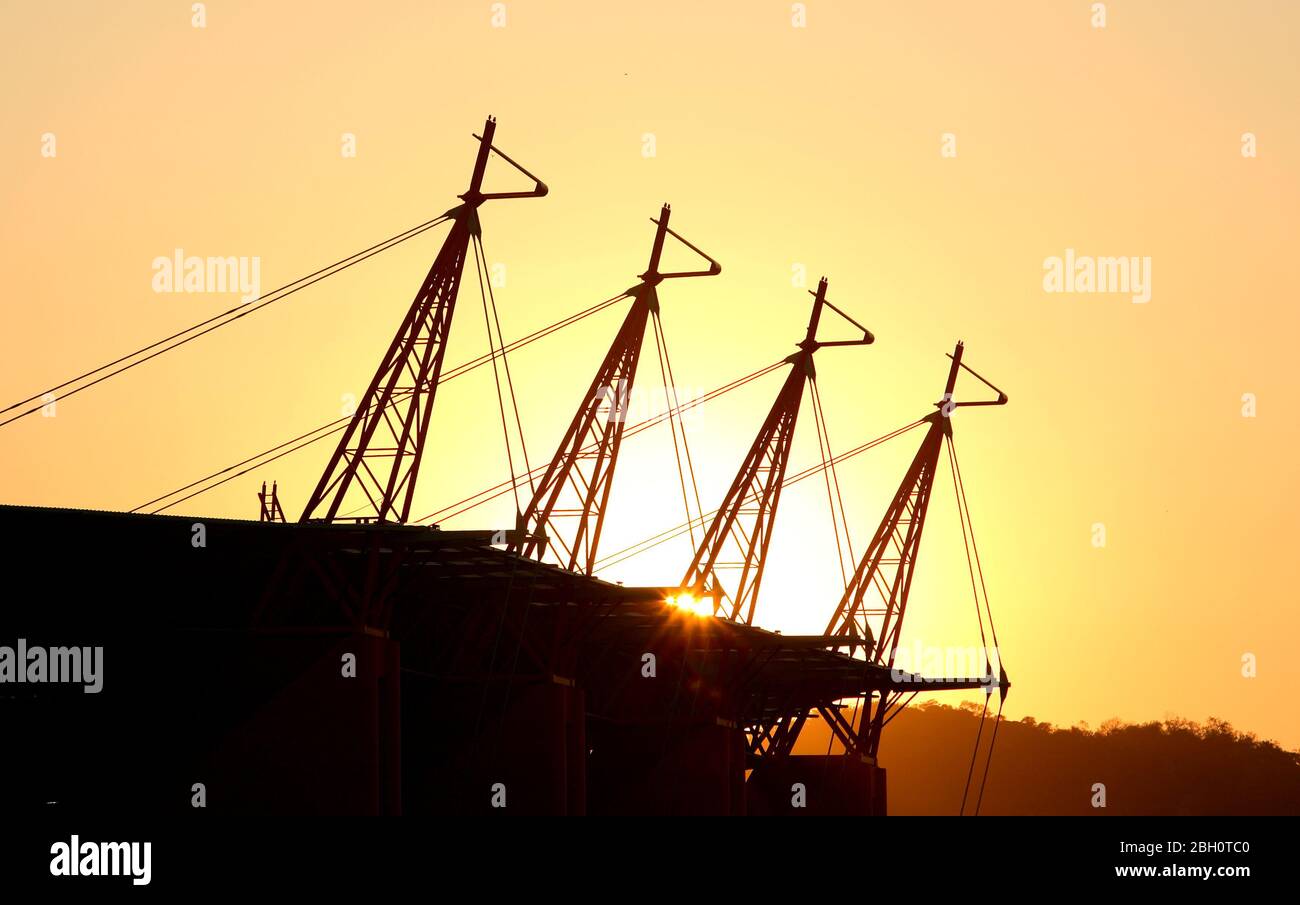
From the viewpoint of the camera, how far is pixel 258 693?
44688 millimetres

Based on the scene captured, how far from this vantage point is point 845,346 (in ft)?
264

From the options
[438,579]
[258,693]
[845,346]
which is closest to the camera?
[258,693]

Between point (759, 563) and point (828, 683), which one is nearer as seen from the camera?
point (759, 563)

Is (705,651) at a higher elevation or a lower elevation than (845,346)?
lower
